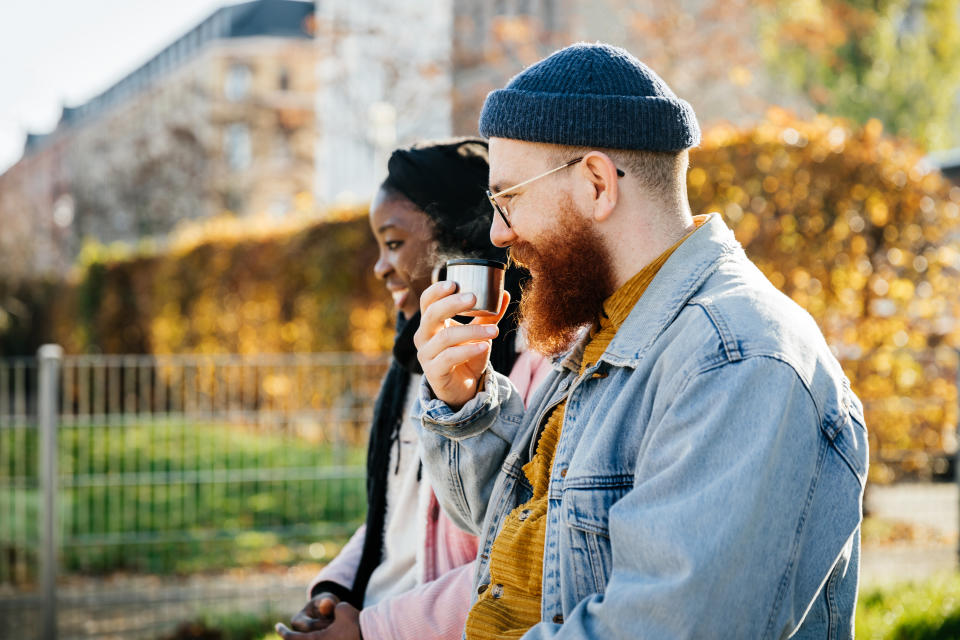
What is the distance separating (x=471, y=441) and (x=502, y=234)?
49 centimetres

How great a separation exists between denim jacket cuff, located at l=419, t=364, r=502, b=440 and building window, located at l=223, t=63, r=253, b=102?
6356 centimetres

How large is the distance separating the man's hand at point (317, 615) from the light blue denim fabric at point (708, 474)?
3.58 feet

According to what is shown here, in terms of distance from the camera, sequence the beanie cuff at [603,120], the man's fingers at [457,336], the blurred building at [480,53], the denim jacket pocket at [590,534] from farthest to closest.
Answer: the blurred building at [480,53] → the man's fingers at [457,336] → the beanie cuff at [603,120] → the denim jacket pocket at [590,534]

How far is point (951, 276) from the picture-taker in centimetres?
754

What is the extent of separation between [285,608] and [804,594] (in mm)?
4760

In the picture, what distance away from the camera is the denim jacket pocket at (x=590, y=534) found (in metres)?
1.62

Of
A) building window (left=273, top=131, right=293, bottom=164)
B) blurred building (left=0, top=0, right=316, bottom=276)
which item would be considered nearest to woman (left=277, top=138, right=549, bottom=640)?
blurred building (left=0, top=0, right=316, bottom=276)

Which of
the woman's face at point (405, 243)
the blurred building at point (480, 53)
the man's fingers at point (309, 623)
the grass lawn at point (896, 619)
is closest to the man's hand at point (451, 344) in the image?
the woman's face at point (405, 243)

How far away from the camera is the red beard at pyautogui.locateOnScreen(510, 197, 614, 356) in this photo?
1.80 meters

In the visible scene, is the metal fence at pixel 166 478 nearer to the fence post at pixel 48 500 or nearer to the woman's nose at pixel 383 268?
the fence post at pixel 48 500

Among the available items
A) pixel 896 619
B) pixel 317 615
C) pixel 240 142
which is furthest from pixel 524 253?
pixel 240 142

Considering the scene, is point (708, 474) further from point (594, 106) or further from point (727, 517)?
point (594, 106)

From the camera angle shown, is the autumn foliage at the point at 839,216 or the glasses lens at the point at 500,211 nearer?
the glasses lens at the point at 500,211

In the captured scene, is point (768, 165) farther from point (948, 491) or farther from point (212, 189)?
point (212, 189)
